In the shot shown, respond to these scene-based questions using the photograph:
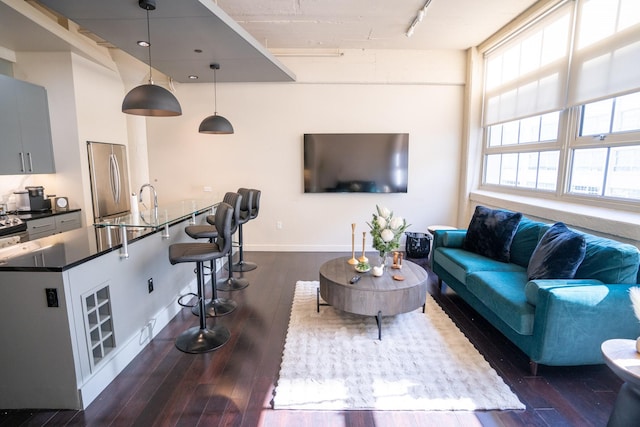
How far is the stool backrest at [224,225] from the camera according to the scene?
251 cm

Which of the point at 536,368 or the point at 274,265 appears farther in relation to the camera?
the point at 274,265

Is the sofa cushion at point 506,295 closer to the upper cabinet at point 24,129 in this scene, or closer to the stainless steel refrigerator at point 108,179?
the stainless steel refrigerator at point 108,179

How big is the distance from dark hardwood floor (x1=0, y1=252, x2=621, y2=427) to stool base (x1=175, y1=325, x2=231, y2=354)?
55 millimetres

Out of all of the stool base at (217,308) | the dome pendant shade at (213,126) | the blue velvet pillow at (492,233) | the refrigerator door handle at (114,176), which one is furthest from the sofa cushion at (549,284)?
the refrigerator door handle at (114,176)

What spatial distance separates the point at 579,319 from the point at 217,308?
3.06 meters

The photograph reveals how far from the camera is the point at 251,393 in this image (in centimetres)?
213

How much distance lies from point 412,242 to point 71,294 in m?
4.44

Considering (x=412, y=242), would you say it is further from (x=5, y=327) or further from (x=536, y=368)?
(x=5, y=327)

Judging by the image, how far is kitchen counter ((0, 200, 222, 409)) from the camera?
1.90m

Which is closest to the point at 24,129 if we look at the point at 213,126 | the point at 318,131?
the point at 213,126

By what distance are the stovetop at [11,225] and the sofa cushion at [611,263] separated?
5.36 meters

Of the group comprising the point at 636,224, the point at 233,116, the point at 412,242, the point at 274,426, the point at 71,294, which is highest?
the point at 233,116

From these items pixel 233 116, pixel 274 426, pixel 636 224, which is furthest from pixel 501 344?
pixel 233 116

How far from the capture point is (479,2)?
3.69 m
